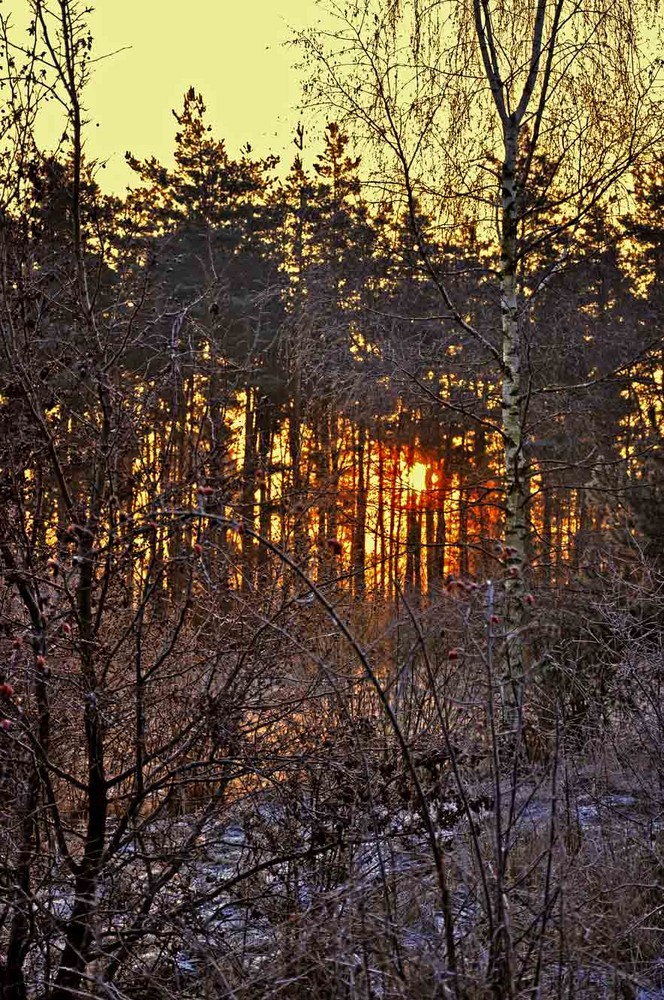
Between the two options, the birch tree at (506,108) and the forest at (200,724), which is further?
the birch tree at (506,108)

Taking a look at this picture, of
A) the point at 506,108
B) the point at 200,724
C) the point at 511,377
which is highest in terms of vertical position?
the point at 506,108

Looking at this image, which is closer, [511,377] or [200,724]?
[200,724]

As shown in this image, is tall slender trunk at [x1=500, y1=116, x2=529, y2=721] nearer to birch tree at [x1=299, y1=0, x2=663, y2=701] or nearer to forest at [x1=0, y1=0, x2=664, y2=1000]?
birch tree at [x1=299, y1=0, x2=663, y2=701]

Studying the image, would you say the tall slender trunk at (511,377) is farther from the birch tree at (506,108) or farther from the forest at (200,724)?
the forest at (200,724)

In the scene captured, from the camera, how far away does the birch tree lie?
714 centimetres

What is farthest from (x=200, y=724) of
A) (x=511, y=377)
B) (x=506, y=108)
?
(x=506, y=108)

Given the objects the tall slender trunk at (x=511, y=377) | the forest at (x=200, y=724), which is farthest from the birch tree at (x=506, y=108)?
the forest at (x=200, y=724)

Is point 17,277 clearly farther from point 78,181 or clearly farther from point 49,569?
point 49,569

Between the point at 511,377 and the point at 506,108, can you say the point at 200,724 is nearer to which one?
the point at 511,377

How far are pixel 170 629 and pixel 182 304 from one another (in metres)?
1.23

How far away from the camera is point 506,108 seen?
7.61m

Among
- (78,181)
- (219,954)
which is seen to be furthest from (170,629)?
(78,181)

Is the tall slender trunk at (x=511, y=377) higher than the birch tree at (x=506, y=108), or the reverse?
the birch tree at (x=506, y=108)

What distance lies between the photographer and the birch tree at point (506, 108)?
7.14m
